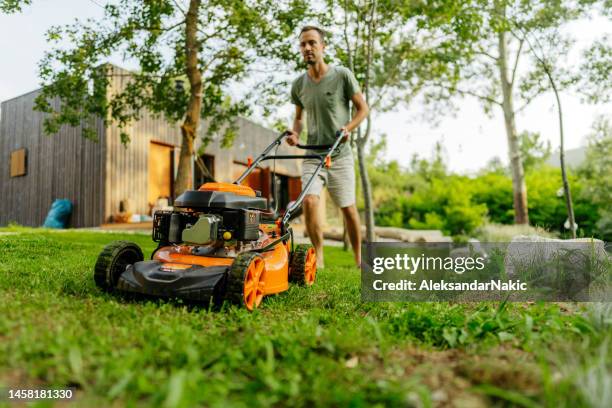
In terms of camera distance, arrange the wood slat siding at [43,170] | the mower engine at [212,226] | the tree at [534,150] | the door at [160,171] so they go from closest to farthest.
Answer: the mower engine at [212,226]
the wood slat siding at [43,170]
the door at [160,171]
the tree at [534,150]

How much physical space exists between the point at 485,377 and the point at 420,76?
951 centimetres

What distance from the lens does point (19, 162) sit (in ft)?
47.9

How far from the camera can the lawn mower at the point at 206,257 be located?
2479 mm

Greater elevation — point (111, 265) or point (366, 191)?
point (366, 191)

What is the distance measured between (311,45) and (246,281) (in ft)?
7.59

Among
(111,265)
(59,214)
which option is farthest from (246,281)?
(59,214)

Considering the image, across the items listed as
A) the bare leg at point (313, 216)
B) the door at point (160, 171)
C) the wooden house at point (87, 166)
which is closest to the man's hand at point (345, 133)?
the bare leg at point (313, 216)

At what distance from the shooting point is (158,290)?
2490 millimetres

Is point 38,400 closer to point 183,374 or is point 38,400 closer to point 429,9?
point 183,374

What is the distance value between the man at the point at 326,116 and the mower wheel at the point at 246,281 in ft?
5.37

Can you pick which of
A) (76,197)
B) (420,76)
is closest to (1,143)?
(76,197)

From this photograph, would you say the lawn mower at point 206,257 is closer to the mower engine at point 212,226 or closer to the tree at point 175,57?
the mower engine at point 212,226

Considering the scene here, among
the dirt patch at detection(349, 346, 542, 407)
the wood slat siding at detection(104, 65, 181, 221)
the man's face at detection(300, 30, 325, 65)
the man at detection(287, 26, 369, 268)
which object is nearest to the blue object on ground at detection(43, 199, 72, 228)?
the wood slat siding at detection(104, 65, 181, 221)

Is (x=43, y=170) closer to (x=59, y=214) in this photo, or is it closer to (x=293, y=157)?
(x=59, y=214)
